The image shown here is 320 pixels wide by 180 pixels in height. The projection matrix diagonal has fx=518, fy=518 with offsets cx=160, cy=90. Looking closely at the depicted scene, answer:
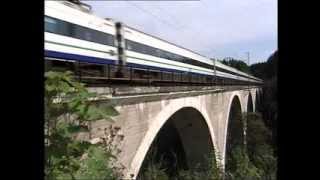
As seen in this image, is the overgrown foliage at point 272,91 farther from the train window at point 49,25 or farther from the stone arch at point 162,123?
the stone arch at point 162,123

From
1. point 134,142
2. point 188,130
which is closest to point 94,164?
point 134,142

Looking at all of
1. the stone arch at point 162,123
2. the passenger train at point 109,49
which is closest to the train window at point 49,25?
the passenger train at point 109,49

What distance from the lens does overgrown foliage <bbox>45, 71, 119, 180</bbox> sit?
2.40m

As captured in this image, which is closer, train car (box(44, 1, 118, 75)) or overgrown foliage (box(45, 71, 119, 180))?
overgrown foliage (box(45, 71, 119, 180))

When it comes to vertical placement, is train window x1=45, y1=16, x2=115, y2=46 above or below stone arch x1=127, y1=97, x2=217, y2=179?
above

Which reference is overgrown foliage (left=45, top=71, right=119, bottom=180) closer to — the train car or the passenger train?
the passenger train

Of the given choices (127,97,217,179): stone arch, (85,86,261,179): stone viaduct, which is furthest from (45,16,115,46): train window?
(127,97,217,179): stone arch

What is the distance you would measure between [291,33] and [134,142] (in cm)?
900

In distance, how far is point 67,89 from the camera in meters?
2.69

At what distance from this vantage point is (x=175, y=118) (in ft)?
61.5

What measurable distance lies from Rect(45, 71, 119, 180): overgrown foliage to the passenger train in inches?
106

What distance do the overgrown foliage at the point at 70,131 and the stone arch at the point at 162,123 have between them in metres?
2.35
